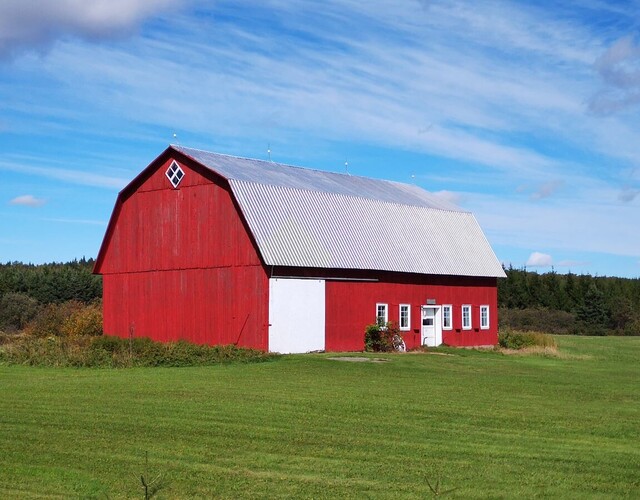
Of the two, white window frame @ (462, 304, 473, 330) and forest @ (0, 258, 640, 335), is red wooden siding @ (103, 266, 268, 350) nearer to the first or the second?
white window frame @ (462, 304, 473, 330)

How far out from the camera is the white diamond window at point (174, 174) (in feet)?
115

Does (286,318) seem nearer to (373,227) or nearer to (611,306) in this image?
(373,227)

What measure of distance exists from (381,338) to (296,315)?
4.46 meters

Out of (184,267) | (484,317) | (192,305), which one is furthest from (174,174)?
(484,317)

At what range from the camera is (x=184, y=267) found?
34.9m

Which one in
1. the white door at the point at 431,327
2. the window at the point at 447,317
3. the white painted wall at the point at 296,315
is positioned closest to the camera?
the white painted wall at the point at 296,315

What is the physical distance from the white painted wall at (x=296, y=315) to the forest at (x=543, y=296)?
36087 millimetres

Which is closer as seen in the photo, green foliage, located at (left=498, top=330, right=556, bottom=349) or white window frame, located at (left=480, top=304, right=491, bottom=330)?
green foliage, located at (left=498, top=330, right=556, bottom=349)

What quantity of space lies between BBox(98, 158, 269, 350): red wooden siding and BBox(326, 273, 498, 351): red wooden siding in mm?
3598

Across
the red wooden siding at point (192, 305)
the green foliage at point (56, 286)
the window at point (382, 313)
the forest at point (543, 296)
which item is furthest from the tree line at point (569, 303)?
the red wooden siding at point (192, 305)

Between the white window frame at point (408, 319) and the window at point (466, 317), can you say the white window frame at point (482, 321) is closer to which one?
the window at point (466, 317)

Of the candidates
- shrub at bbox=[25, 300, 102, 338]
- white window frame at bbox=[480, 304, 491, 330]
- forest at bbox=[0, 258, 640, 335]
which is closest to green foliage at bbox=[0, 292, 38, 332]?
forest at bbox=[0, 258, 640, 335]

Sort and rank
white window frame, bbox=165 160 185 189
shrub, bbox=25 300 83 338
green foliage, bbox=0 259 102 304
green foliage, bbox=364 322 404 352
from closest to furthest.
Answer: white window frame, bbox=165 160 185 189
green foliage, bbox=364 322 404 352
shrub, bbox=25 300 83 338
green foliage, bbox=0 259 102 304

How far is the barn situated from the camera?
1293 inches
